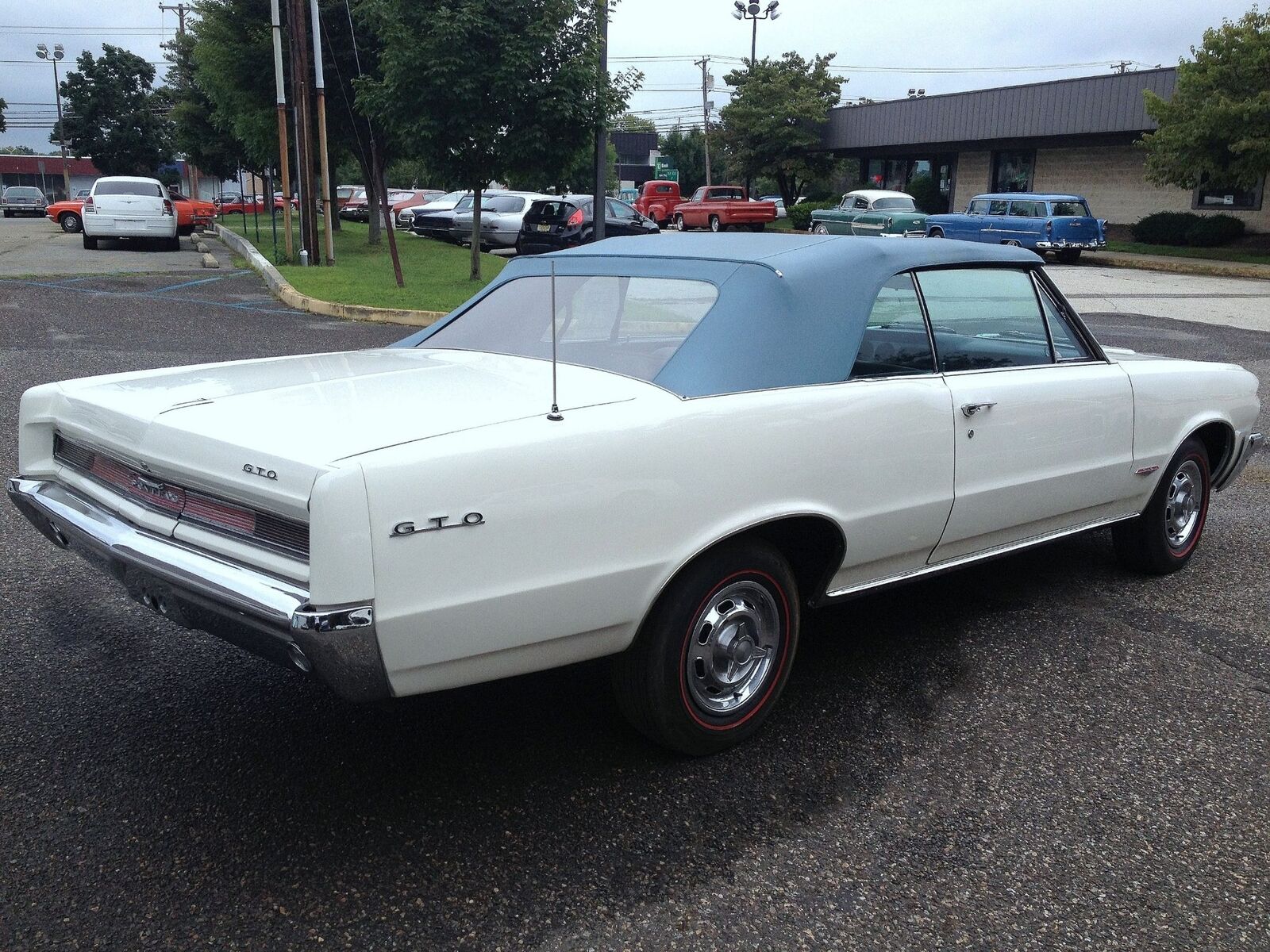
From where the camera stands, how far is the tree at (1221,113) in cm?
2638

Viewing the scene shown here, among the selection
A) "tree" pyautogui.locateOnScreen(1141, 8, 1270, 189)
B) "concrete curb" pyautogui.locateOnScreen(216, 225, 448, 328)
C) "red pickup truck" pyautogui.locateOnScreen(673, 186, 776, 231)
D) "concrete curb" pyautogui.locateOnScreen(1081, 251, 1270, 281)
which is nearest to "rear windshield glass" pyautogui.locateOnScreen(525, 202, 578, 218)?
"concrete curb" pyautogui.locateOnScreen(216, 225, 448, 328)

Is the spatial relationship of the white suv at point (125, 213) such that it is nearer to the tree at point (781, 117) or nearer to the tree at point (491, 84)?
the tree at point (491, 84)

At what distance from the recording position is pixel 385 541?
2.48 meters

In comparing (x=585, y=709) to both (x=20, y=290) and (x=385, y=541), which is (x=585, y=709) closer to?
(x=385, y=541)

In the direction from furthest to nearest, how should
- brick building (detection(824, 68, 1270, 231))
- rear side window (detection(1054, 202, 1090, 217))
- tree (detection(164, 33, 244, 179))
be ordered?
tree (detection(164, 33, 244, 179)) → brick building (detection(824, 68, 1270, 231)) → rear side window (detection(1054, 202, 1090, 217))

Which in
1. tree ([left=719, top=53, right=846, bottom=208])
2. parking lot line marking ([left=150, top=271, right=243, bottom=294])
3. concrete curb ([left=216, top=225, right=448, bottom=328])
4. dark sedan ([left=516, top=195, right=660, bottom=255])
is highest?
tree ([left=719, top=53, right=846, bottom=208])

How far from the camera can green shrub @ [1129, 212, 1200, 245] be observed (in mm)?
31656

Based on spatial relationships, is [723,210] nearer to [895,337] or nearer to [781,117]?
[781,117]

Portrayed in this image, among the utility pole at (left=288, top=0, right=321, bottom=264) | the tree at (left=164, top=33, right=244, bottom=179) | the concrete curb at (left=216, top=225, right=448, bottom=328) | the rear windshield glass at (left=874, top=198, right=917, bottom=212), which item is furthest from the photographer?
the tree at (left=164, top=33, right=244, bottom=179)

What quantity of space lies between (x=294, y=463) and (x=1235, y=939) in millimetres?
2355

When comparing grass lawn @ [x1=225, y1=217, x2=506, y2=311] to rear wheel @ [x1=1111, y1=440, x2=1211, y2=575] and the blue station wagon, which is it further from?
the blue station wagon

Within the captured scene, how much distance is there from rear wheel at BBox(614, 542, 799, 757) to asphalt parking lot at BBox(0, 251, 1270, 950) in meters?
0.15

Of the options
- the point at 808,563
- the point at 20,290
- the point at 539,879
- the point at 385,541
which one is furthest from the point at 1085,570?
the point at 20,290

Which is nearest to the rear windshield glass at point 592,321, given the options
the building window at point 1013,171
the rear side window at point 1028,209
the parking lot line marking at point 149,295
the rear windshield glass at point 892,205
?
the parking lot line marking at point 149,295
